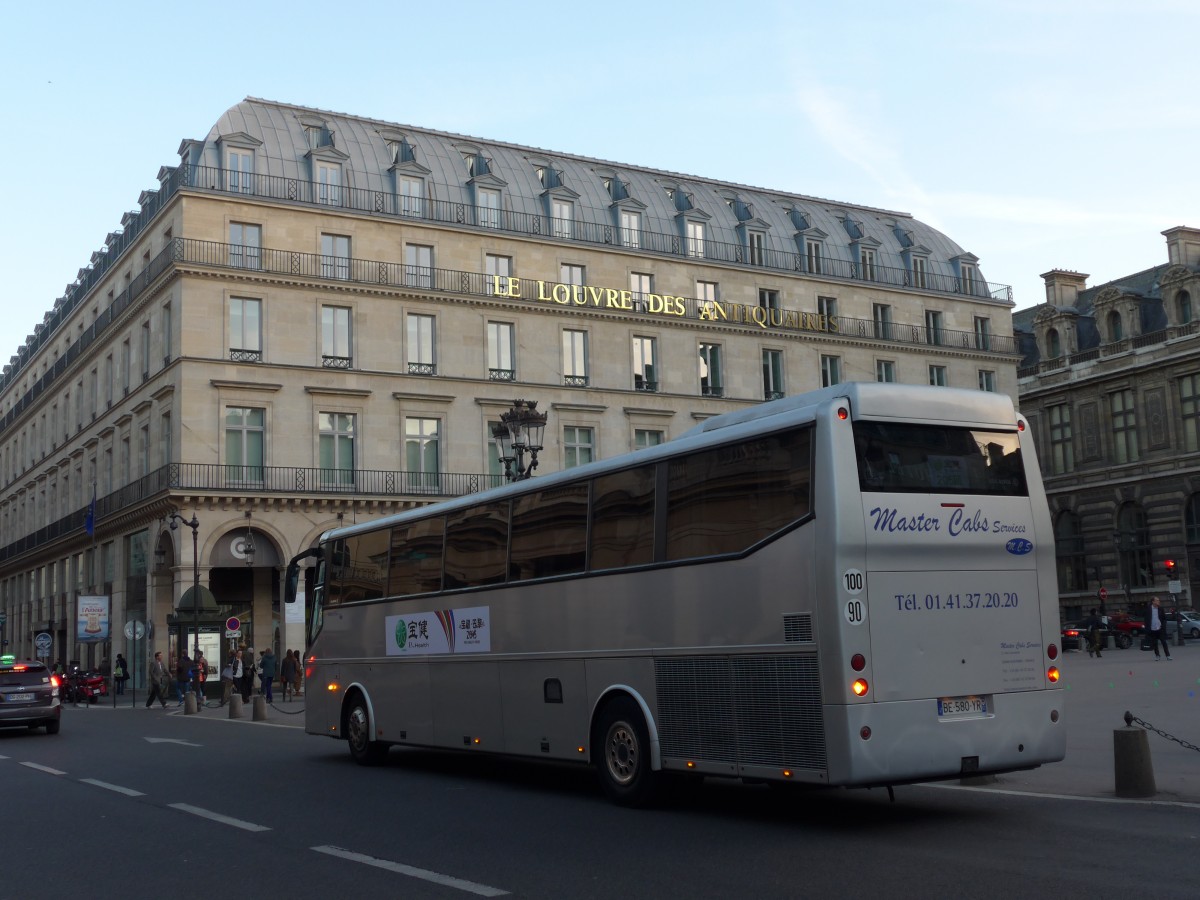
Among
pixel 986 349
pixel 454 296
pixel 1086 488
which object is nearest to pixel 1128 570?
pixel 1086 488

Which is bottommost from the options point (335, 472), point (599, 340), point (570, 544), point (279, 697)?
point (279, 697)

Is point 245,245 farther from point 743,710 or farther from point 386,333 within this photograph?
point 743,710

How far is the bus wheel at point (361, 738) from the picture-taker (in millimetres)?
18203

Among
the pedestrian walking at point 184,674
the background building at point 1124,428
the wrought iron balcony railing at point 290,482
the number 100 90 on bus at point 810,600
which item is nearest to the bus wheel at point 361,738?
the number 100 90 on bus at point 810,600

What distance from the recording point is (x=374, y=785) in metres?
15.4

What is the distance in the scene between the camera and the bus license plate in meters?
10.7

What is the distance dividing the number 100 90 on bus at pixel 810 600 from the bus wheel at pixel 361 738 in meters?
4.80

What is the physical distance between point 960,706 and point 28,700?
2199 cm

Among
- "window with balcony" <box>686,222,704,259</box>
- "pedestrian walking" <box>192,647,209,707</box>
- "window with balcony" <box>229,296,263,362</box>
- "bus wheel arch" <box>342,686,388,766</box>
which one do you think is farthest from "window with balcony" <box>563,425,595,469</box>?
"bus wheel arch" <box>342,686,388,766</box>

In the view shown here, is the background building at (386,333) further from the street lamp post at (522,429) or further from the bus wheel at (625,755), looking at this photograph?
the bus wheel at (625,755)

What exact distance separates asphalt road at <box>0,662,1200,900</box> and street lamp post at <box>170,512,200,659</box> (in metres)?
24.5

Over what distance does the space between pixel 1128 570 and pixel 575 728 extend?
2378 inches

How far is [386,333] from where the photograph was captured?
163ft

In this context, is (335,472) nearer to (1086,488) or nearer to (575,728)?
(575,728)
